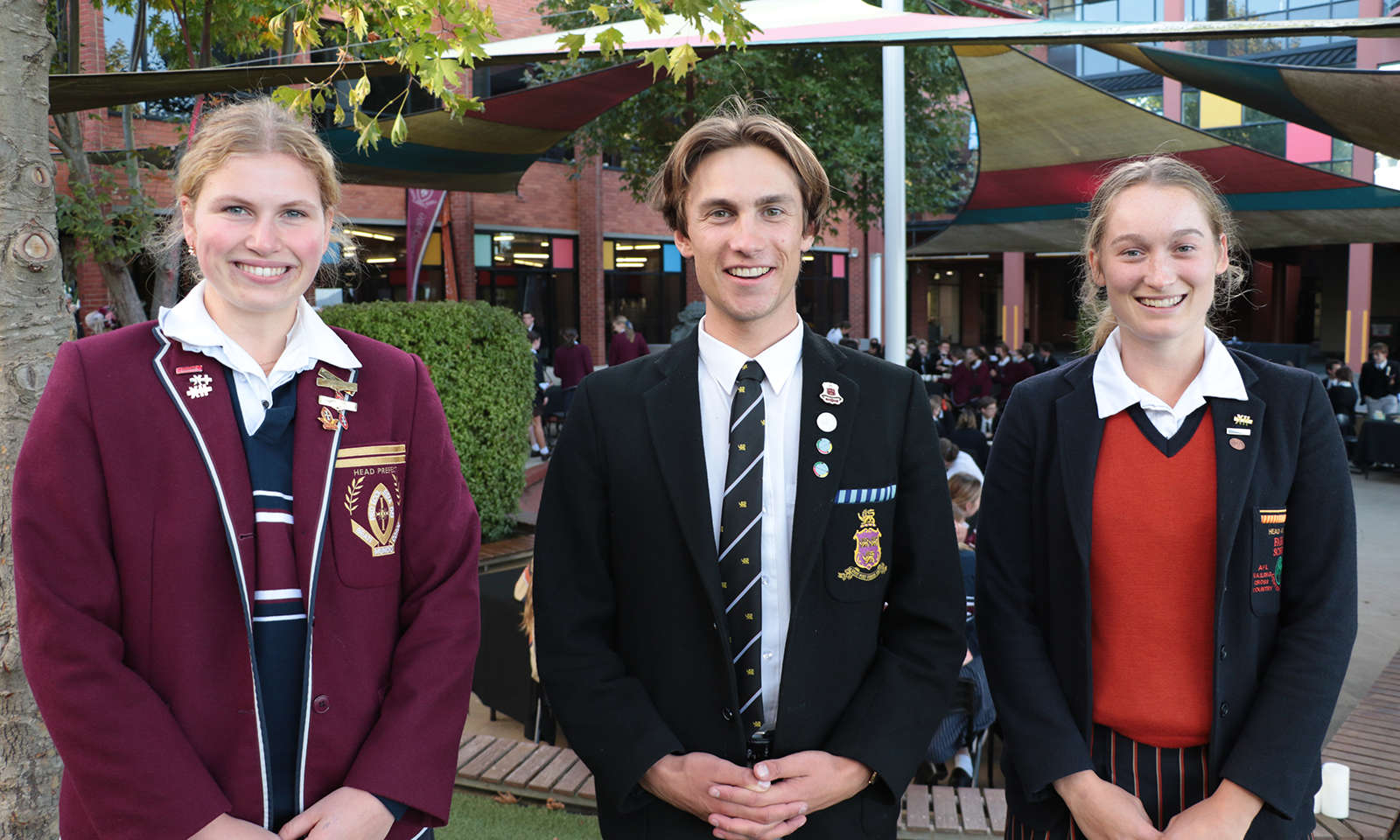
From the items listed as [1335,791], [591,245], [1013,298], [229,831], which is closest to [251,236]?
[229,831]

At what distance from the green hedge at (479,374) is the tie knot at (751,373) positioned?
517 cm

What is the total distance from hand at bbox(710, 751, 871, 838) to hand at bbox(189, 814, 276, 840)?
2.38ft

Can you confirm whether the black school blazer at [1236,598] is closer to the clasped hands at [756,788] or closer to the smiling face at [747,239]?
the clasped hands at [756,788]

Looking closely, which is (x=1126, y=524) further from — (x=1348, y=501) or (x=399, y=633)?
(x=399, y=633)

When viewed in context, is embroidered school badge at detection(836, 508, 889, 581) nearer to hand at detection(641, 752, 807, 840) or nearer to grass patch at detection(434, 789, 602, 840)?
hand at detection(641, 752, 807, 840)

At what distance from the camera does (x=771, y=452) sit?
6.22 feet

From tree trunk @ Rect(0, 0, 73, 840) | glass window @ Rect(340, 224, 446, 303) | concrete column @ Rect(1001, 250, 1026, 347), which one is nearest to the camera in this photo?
tree trunk @ Rect(0, 0, 73, 840)

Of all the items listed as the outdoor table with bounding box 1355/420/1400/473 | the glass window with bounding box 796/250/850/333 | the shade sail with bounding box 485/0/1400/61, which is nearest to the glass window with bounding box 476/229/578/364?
the glass window with bounding box 796/250/850/333

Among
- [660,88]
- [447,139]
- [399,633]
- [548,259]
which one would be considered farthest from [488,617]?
[548,259]

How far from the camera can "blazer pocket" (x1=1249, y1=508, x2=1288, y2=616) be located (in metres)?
1.86

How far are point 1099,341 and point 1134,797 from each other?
946 millimetres

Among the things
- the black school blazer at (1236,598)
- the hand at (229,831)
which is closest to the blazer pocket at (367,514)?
the hand at (229,831)

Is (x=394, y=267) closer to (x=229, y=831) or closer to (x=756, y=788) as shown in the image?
(x=229, y=831)

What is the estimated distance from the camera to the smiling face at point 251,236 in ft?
5.75
